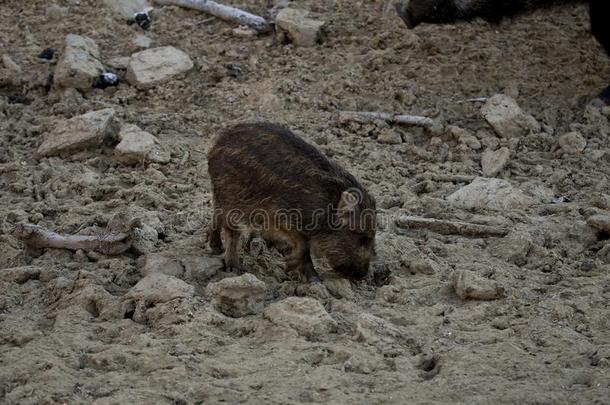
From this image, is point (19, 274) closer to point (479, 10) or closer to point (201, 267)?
point (201, 267)

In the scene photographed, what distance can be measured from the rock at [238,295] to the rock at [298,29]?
3.87 m

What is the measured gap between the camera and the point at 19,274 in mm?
4953

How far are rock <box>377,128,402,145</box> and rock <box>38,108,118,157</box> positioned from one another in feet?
5.95

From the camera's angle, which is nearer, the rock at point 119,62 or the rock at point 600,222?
the rock at point 600,222

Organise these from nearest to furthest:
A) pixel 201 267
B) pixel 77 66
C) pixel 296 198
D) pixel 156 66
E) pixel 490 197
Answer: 1. pixel 296 198
2. pixel 201 267
3. pixel 490 197
4. pixel 77 66
5. pixel 156 66

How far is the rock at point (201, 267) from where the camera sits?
5035 mm

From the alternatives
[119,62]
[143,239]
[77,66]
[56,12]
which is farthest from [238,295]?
[56,12]

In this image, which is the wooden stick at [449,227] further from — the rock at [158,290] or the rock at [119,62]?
the rock at [119,62]

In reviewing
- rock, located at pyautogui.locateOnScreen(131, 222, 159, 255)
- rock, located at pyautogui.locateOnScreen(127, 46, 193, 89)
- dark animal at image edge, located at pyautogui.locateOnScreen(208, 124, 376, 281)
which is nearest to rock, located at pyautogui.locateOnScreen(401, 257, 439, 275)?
dark animal at image edge, located at pyautogui.locateOnScreen(208, 124, 376, 281)

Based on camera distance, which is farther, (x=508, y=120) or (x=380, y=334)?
(x=508, y=120)

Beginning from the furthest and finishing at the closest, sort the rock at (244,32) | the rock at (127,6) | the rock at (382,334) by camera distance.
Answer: the rock at (127,6) → the rock at (244,32) → the rock at (382,334)

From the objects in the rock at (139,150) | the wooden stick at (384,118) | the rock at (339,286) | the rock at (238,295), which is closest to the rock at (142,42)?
the rock at (139,150)

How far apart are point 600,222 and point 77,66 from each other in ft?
13.4

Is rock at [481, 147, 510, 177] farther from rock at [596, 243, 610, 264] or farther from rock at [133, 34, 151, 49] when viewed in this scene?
rock at [133, 34, 151, 49]
